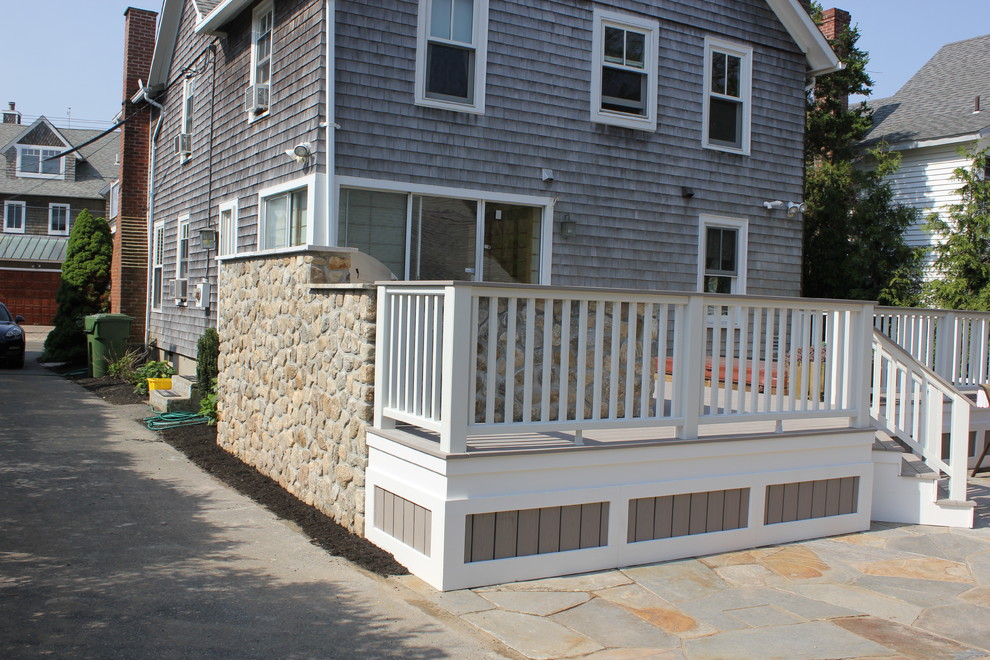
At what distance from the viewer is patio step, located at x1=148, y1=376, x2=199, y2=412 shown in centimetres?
1045

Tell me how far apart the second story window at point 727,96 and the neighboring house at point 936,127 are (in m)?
5.62

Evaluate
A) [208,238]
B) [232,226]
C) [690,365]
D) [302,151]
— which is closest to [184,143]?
[208,238]

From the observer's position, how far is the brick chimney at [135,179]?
1644cm

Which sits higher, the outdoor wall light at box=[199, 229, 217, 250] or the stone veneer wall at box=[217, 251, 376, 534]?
the outdoor wall light at box=[199, 229, 217, 250]

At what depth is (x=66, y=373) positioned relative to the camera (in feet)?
52.7

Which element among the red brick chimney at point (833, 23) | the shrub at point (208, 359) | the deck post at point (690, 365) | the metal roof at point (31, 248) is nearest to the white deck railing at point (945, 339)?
the deck post at point (690, 365)

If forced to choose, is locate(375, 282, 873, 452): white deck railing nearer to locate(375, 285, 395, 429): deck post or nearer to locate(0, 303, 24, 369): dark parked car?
locate(375, 285, 395, 429): deck post

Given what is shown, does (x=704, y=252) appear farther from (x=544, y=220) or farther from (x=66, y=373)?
(x=66, y=373)

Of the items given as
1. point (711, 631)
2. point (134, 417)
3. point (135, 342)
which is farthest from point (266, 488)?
point (135, 342)

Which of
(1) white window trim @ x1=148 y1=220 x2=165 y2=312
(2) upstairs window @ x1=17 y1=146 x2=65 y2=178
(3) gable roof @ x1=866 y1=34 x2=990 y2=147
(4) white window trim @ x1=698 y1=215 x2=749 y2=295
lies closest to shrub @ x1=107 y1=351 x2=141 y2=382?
(1) white window trim @ x1=148 y1=220 x2=165 y2=312

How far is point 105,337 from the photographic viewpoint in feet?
49.3

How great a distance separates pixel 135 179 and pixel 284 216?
8.15 m

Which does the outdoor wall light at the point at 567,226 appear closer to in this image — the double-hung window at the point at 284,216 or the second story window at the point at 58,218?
the double-hung window at the point at 284,216

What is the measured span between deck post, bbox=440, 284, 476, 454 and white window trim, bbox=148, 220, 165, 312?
38.6 ft
